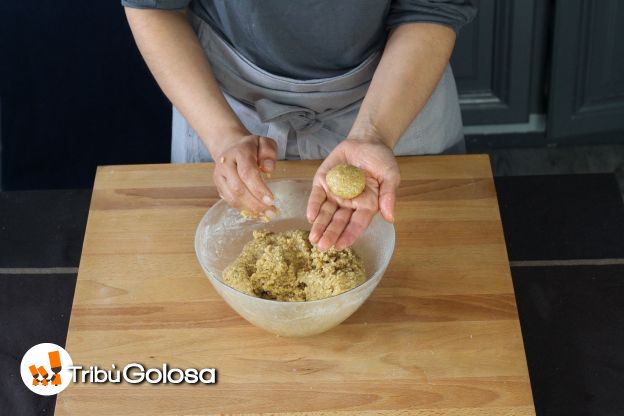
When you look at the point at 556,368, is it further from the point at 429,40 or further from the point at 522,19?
the point at 522,19

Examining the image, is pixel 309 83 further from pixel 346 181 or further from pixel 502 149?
pixel 502 149

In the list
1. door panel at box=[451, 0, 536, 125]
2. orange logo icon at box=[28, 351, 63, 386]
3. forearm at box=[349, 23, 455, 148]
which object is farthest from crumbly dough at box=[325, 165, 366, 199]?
door panel at box=[451, 0, 536, 125]

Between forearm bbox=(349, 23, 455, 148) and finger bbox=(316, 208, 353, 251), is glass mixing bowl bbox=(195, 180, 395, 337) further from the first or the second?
forearm bbox=(349, 23, 455, 148)

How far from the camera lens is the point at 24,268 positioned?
4.70ft

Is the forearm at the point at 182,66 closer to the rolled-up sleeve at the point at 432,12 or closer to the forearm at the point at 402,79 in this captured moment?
the forearm at the point at 402,79

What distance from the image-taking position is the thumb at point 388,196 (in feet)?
3.73

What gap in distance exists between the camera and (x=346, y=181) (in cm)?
114

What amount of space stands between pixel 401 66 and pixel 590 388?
597mm

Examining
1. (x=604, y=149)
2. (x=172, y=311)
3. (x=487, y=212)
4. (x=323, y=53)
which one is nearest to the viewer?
(x=172, y=311)

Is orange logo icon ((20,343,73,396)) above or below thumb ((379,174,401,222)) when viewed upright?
below

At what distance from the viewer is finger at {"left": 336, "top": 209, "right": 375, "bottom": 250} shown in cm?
112

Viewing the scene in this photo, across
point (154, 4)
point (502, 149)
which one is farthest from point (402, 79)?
point (502, 149)

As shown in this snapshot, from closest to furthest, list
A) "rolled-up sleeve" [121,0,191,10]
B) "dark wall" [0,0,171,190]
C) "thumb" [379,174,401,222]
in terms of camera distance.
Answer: "thumb" [379,174,401,222] < "rolled-up sleeve" [121,0,191,10] < "dark wall" [0,0,171,190]

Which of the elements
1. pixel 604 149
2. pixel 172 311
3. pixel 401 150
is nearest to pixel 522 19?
pixel 604 149
